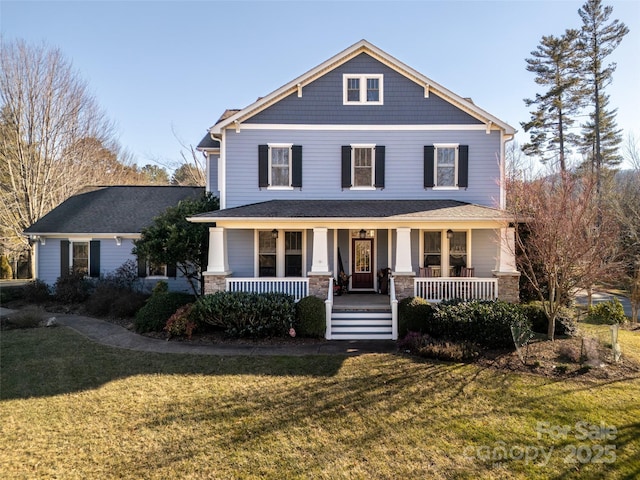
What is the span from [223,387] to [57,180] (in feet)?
79.6

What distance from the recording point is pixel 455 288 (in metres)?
10.9

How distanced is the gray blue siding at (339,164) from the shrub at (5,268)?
21775mm

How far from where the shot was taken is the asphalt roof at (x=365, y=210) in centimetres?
1088

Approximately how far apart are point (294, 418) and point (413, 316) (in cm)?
532

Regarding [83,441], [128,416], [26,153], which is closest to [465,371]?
[128,416]

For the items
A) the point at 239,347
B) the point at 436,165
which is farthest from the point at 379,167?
the point at 239,347

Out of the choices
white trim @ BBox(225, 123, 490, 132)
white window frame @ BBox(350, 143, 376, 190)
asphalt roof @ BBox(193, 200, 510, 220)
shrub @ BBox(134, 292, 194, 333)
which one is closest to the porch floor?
asphalt roof @ BBox(193, 200, 510, 220)

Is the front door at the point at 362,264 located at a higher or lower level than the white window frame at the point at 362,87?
lower

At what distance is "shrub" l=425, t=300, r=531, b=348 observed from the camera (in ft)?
29.1

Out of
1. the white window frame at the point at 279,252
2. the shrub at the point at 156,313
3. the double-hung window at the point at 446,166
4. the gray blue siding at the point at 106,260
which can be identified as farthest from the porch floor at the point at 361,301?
→ the gray blue siding at the point at 106,260

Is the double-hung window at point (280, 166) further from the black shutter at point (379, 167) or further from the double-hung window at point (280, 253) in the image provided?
the black shutter at point (379, 167)

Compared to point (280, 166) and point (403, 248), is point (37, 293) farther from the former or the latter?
point (403, 248)

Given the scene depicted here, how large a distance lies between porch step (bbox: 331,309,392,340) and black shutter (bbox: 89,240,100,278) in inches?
461

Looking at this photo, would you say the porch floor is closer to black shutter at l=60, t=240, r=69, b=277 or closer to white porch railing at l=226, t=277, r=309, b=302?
white porch railing at l=226, t=277, r=309, b=302
